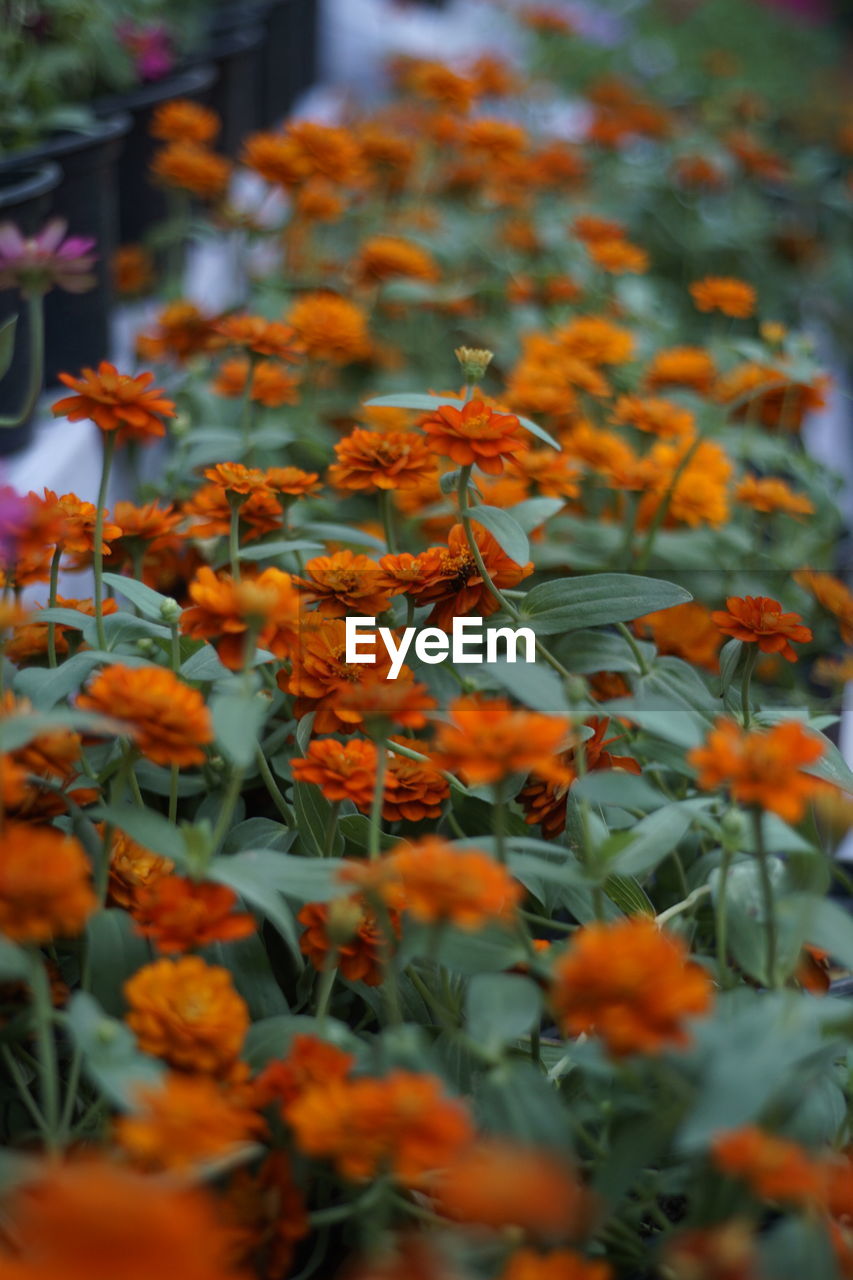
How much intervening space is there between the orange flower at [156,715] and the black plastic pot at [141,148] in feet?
3.68

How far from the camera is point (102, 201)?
1.18 m

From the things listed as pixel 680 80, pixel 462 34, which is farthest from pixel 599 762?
pixel 462 34

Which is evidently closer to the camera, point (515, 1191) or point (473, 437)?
point (515, 1191)

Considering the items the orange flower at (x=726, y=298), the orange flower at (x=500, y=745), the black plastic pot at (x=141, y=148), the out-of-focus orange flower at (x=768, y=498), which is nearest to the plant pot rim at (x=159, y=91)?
the black plastic pot at (x=141, y=148)

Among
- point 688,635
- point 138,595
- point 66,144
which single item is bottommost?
point 688,635

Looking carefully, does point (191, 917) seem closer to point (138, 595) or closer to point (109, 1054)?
point (109, 1054)

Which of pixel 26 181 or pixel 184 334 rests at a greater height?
pixel 26 181

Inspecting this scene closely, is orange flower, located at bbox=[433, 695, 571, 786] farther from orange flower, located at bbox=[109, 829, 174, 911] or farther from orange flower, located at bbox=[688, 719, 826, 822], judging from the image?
orange flower, located at bbox=[109, 829, 174, 911]

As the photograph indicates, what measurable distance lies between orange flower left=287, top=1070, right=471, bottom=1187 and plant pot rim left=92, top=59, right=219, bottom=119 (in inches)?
49.7

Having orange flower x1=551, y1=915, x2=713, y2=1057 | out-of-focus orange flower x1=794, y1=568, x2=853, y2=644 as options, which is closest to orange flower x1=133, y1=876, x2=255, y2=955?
orange flower x1=551, y1=915, x2=713, y2=1057

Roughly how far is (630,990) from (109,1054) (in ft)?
0.57

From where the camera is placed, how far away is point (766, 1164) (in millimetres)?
348

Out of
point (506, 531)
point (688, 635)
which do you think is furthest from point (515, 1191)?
point (688, 635)

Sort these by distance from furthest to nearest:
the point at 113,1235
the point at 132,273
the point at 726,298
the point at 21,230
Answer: the point at 132,273 < the point at 726,298 < the point at 21,230 < the point at 113,1235
